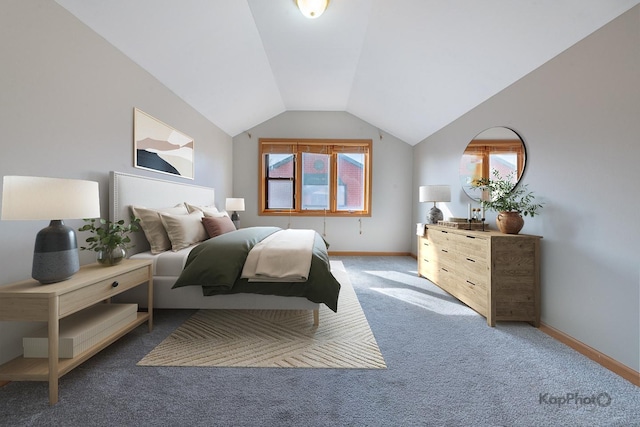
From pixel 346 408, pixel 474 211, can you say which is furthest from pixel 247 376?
pixel 474 211

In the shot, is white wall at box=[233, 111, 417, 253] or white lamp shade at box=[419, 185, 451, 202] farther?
white wall at box=[233, 111, 417, 253]

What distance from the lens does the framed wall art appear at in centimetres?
237

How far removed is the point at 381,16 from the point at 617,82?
72.0 inches

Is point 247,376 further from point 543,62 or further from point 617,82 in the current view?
point 543,62

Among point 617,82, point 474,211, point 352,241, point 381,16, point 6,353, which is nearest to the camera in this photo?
point 6,353

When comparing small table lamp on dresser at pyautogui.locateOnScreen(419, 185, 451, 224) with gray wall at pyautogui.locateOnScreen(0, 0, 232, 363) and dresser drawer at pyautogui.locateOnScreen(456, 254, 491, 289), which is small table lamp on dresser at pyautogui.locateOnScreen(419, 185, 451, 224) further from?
gray wall at pyautogui.locateOnScreen(0, 0, 232, 363)

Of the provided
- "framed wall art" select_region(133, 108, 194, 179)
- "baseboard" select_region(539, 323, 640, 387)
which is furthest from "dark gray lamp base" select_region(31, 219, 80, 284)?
"baseboard" select_region(539, 323, 640, 387)

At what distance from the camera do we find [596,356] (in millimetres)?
1604

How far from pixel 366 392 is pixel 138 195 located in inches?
95.6

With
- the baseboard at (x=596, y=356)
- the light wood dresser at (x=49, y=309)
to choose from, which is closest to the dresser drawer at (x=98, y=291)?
the light wood dresser at (x=49, y=309)

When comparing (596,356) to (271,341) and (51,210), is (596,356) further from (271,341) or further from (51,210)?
(51,210)

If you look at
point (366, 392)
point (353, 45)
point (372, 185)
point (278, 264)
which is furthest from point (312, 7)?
point (372, 185)

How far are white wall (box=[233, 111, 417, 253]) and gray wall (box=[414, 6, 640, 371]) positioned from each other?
265cm

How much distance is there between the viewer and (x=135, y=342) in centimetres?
174
